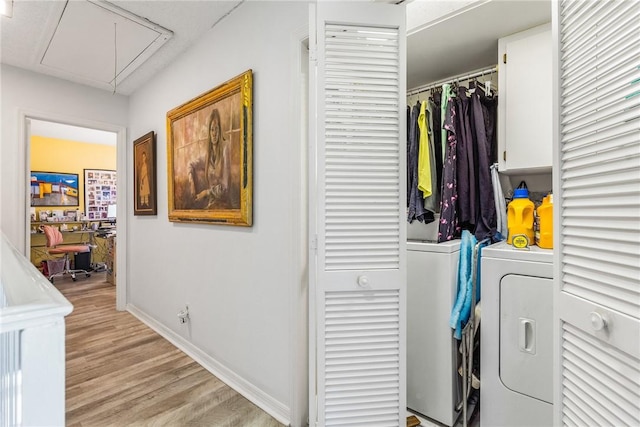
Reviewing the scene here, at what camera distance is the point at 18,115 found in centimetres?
270

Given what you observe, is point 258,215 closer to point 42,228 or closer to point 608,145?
point 608,145

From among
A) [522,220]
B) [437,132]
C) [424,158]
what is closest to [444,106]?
[437,132]

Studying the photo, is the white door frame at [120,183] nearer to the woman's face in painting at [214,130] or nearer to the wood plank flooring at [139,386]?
the wood plank flooring at [139,386]

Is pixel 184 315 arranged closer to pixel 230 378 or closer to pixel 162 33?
pixel 230 378

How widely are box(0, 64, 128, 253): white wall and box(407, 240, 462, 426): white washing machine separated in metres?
3.46

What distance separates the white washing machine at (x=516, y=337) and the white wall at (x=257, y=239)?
960 mm

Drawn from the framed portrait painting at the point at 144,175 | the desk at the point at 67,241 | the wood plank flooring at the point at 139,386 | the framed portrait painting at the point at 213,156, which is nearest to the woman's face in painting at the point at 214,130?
the framed portrait painting at the point at 213,156

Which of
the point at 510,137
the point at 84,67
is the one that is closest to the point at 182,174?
the point at 84,67

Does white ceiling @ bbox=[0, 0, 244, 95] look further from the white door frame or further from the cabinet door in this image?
the cabinet door

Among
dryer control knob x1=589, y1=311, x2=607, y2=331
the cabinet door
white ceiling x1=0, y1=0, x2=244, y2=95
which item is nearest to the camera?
dryer control knob x1=589, y1=311, x2=607, y2=331

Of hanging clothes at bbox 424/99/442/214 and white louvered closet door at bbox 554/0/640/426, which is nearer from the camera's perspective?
white louvered closet door at bbox 554/0/640/426

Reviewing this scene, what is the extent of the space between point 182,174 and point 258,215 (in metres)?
1.04

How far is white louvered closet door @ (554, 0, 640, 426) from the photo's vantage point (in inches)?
25.7

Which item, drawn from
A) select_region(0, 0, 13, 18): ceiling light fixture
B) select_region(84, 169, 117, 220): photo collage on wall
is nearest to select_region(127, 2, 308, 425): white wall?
select_region(0, 0, 13, 18): ceiling light fixture
